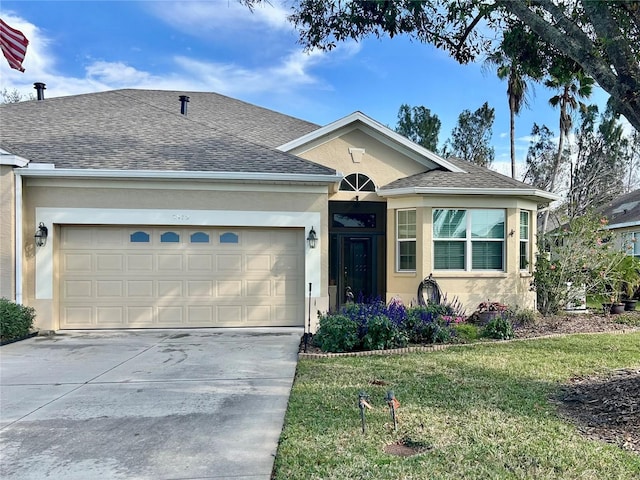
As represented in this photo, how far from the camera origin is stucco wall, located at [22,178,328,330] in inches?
379

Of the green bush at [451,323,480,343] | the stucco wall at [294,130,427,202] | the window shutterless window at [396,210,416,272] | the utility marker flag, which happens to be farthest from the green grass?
the utility marker flag

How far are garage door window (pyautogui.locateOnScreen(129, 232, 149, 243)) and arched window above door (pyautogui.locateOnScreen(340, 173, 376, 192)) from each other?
538 cm

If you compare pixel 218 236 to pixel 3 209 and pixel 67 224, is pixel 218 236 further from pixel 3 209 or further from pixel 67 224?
pixel 3 209

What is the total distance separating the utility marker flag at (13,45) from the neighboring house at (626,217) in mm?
20740

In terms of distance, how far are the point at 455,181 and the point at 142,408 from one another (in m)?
9.39

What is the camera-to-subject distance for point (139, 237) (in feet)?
33.1

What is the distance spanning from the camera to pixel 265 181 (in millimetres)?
10086

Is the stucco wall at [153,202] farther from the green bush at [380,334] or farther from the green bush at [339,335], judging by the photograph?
the green bush at [380,334]

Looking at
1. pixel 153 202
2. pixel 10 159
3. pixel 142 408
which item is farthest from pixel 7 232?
pixel 142 408

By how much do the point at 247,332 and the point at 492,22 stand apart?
25.3ft

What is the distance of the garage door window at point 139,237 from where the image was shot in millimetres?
10078

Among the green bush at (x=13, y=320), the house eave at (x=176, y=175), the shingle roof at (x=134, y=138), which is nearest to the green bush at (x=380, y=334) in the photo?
the house eave at (x=176, y=175)

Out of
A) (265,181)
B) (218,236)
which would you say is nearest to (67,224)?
(218,236)

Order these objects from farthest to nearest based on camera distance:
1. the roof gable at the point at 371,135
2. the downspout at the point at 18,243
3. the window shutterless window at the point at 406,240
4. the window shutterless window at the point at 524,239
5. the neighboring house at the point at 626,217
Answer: the neighboring house at the point at 626,217, the roof gable at the point at 371,135, the window shutterless window at the point at 524,239, the window shutterless window at the point at 406,240, the downspout at the point at 18,243
